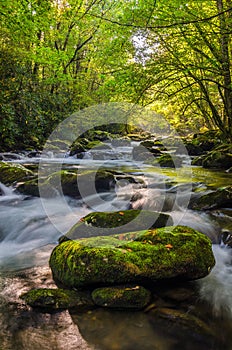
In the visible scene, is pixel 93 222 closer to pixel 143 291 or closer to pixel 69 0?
pixel 143 291

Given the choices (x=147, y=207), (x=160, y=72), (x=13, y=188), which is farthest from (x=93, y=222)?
(x=160, y=72)

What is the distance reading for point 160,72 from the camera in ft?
21.4

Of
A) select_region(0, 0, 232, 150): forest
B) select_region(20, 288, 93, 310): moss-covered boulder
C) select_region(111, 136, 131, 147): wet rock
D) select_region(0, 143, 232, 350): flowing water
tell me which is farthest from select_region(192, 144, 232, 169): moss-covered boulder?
select_region(20, 288, 93, 310): moss-covered boulder

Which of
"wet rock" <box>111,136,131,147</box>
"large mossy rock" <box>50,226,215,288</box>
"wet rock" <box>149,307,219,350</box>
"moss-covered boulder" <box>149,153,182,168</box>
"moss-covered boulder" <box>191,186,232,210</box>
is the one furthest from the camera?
"wet rock" <box>111,136,131,147</box>

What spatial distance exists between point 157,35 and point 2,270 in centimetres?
643

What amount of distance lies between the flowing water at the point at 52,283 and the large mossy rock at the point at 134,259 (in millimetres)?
292

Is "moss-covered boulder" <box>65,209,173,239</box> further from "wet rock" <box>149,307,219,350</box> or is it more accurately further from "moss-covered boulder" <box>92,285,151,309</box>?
"wet rock" <box>149,307,219,350</box>

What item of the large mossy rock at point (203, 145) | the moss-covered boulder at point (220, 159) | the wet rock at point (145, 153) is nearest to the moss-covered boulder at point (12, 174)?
the moss-covered boulder at point (220, 159)

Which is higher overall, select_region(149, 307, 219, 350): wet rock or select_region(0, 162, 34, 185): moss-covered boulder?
select_region(0, 162, 34, 185): moss-covered boulder

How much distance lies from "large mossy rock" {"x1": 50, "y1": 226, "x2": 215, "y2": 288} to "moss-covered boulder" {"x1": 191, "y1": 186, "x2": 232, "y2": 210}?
2.06 m

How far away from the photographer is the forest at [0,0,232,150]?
622 cm

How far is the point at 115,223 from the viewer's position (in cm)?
416

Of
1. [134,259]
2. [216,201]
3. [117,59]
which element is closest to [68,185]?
[216,201]

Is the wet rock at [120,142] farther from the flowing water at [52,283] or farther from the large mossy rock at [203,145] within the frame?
the flowing water at [52,283]
